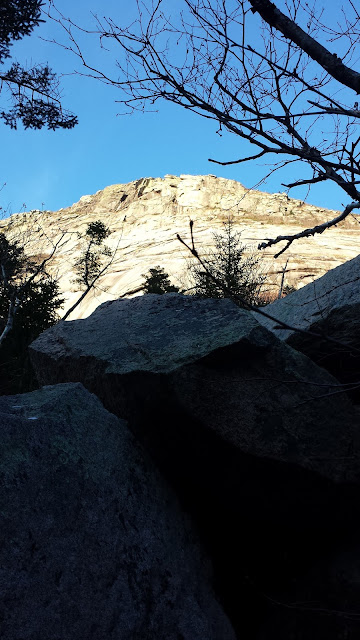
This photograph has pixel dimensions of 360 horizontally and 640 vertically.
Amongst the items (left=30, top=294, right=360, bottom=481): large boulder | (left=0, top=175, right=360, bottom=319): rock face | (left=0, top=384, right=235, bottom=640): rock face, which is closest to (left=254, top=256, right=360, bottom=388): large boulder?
(left=30, top=294, right=360, bottom=481): large boulder

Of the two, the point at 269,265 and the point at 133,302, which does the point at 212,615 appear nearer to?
the point at 133,302

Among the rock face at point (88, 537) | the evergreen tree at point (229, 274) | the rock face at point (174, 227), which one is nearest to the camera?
the rock face at point (88, 537)

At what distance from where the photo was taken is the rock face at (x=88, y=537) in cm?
227

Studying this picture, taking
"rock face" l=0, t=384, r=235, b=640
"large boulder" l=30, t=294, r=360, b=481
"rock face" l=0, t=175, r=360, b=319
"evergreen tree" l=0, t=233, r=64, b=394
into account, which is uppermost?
"rock face" l=0, t=175, r=360, b=319

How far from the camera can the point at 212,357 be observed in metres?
3.35

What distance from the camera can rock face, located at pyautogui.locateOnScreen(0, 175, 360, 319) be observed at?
4494cm

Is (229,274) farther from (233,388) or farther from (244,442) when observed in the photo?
(244,442)

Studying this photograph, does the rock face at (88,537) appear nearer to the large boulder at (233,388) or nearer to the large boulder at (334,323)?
the large boulder at (233,388)

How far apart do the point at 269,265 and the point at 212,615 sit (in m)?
41.4

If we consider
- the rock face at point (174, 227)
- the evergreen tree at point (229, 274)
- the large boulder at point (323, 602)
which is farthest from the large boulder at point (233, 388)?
the rock face at point (174, 227)

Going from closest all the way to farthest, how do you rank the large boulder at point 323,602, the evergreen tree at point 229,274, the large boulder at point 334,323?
1. the large boulder at point 323,602
2. the large boulder at point 334,323
3. the evergreen tree at point 229,274

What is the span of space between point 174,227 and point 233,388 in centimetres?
5668

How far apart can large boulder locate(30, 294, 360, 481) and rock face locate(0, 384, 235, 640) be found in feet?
1.22

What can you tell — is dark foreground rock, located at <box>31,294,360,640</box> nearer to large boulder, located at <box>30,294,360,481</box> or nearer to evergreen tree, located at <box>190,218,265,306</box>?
large boulder, located at <box>30,294,360,481</box>
